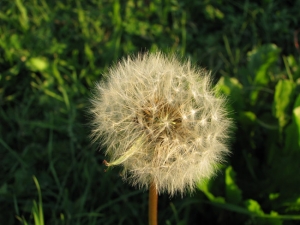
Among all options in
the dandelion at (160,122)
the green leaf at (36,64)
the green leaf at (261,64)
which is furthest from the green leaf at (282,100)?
the green leaf at (36,64)

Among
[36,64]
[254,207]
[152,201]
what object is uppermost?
[36,64]

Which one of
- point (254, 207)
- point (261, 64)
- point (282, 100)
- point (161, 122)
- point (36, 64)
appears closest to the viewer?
point (161, 122)

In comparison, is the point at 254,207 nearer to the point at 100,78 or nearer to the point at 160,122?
the point at 160,122

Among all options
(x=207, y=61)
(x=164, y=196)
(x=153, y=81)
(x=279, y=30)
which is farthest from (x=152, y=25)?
(x=153, y=81)

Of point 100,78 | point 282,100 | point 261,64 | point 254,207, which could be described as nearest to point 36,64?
point 100,78

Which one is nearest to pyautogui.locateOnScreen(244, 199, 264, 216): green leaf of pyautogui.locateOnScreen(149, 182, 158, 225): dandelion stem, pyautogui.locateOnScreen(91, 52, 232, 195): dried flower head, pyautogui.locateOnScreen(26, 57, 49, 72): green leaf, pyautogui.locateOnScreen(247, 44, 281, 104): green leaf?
pyautogui.locateOnScreen(91, 52, 232, 195): dried flower head

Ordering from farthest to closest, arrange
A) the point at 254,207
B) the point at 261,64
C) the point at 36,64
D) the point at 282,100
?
the point at 36,64
the point at 261,64
the point at 282,100
the point at 254,207

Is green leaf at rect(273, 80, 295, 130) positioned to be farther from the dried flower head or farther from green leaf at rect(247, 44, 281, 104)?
the dried flower head
